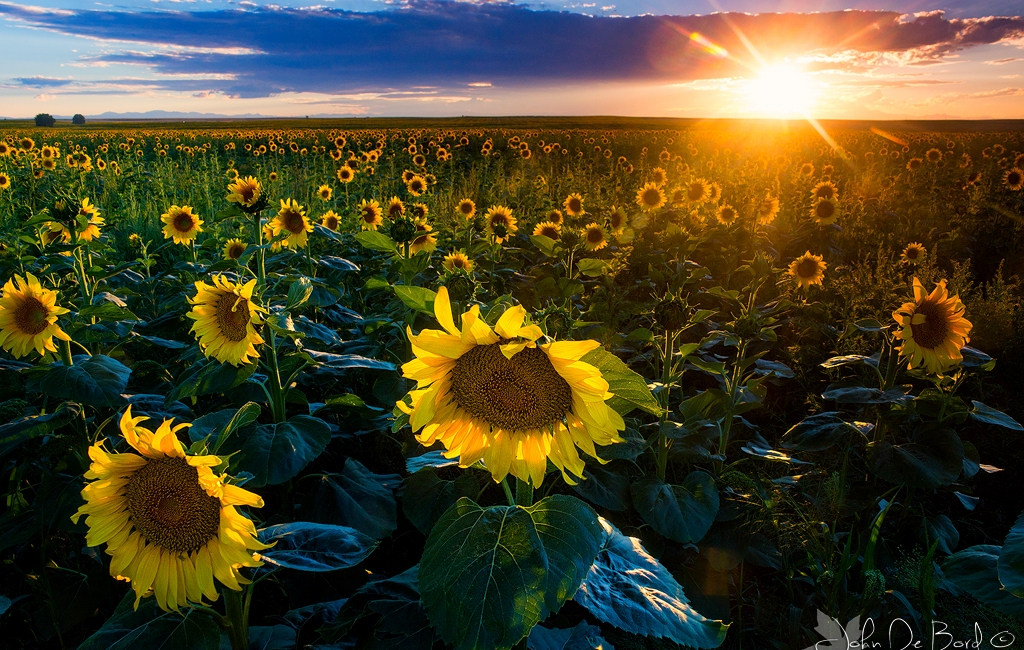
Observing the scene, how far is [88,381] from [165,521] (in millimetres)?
1041

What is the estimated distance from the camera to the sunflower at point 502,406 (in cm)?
110

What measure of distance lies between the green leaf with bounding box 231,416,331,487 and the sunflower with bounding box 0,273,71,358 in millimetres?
968

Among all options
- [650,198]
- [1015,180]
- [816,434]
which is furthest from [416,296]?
[1015,180]

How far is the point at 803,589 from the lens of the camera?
7.97 feet

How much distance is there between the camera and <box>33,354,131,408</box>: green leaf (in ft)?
6.30

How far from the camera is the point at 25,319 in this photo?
222cm

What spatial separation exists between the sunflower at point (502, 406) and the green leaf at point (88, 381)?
51.8 inches

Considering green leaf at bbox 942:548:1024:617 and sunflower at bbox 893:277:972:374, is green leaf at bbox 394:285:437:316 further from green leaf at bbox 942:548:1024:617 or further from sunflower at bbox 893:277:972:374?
sunflower at bbox 893:277:972:374

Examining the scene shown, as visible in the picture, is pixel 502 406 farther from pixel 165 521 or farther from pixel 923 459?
pixel 923 459

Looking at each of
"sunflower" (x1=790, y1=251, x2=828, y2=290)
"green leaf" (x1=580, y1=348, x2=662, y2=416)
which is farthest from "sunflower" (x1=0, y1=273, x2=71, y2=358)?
"sunflower" (x1=790, y1=251, x2=828, y2=290)

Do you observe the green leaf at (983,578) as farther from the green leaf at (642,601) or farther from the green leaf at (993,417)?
the green leaf at (993,417)

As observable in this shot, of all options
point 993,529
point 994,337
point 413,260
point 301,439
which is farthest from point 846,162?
point 301,439

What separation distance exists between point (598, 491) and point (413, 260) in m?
1.34

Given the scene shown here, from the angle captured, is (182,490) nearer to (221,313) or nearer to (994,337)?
(221,313)
